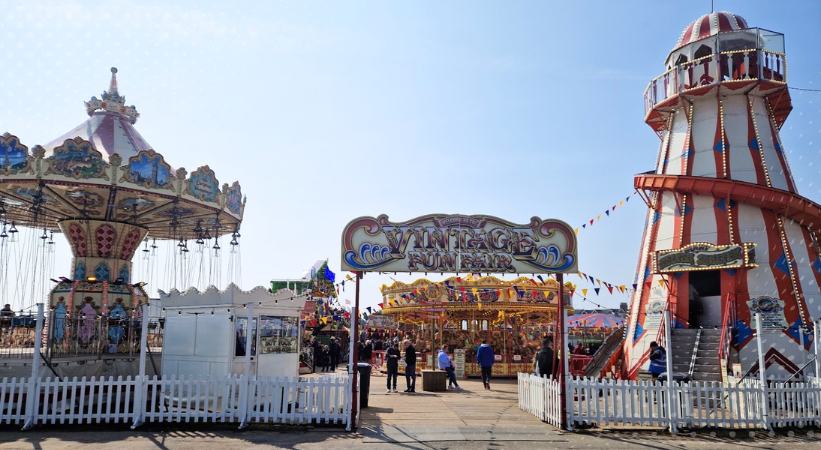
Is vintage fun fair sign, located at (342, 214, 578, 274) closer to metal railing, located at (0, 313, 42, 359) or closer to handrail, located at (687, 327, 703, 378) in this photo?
handrail, located at (687, 327, 703, 378)

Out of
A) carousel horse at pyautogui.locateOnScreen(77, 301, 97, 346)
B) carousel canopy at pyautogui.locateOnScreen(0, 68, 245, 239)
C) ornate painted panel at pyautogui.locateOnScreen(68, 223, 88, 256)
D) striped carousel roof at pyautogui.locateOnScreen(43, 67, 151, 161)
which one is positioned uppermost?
striped carousel roof at pyautogui.locateOnScreen(43, 67, 151, 161)

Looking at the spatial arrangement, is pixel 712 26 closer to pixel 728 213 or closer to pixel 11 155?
pixel 728 213

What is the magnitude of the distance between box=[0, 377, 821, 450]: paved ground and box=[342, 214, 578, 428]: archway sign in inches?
75.0

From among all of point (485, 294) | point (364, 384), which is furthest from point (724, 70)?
point (364, 384)

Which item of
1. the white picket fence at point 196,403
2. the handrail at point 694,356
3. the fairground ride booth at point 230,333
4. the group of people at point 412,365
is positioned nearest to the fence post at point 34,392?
the white picket fence at point 196,403

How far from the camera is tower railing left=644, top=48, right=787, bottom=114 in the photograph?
719 inches

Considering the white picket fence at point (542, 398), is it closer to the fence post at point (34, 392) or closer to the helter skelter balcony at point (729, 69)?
the fence post at point (34, 392)

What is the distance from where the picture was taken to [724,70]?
18906 millimetres

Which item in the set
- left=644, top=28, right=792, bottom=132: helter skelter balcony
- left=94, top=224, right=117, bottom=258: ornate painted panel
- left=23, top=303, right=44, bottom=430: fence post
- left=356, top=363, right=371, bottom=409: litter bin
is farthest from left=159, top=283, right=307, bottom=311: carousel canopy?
left=644, top=28, right=792, bottom=132: helter skelter balcony

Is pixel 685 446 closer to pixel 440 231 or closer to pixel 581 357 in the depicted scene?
pixel 440 231

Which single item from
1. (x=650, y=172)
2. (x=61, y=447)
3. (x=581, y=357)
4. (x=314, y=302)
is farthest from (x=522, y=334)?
(x=61, y=447)

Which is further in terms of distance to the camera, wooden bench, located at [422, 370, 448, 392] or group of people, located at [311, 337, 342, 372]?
group of people, located at [311, 337, 342, 372]

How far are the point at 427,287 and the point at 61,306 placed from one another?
12.1m

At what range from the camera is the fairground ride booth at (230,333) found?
1198cm
